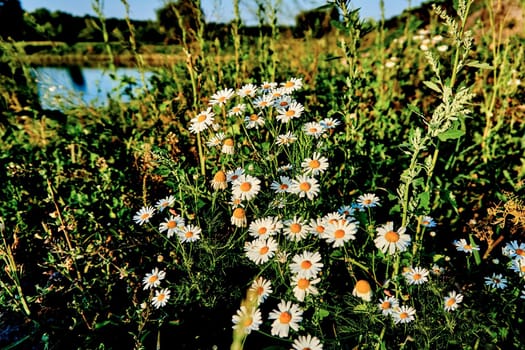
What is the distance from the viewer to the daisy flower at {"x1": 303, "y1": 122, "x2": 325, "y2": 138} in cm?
146

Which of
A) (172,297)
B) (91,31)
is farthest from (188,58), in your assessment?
(91,31)

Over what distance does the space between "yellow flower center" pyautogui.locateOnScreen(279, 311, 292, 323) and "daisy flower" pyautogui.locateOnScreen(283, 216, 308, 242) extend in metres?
0.23

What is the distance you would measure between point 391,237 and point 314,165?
38cm

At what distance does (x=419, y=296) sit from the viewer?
4.10ft

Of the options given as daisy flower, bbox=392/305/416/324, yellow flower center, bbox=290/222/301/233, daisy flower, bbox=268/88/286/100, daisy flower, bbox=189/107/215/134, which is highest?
daisy flower, bbox=268/88/286/100

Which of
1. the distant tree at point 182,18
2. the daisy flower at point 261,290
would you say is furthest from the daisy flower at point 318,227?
the distant tree at point 182,18

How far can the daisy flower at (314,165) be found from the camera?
1.35 m

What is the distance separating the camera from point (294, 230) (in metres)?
Result: 1.26

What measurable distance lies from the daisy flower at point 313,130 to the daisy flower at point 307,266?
0.49 m

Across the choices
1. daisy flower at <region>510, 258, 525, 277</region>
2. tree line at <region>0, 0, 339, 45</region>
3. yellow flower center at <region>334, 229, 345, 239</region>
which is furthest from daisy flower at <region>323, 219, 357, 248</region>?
tree line at <region>0, 0, 339, 45</region>

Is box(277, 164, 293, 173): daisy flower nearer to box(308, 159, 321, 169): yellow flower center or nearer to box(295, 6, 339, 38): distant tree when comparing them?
box(308, 159, 321, 169): yellow flower center

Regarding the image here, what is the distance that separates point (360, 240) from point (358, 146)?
58 centimetres

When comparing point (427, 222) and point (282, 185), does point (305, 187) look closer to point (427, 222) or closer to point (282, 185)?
point (282, 185)

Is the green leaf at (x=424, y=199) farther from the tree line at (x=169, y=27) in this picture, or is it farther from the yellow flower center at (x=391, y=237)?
the tree line at (x=169, y=27)
